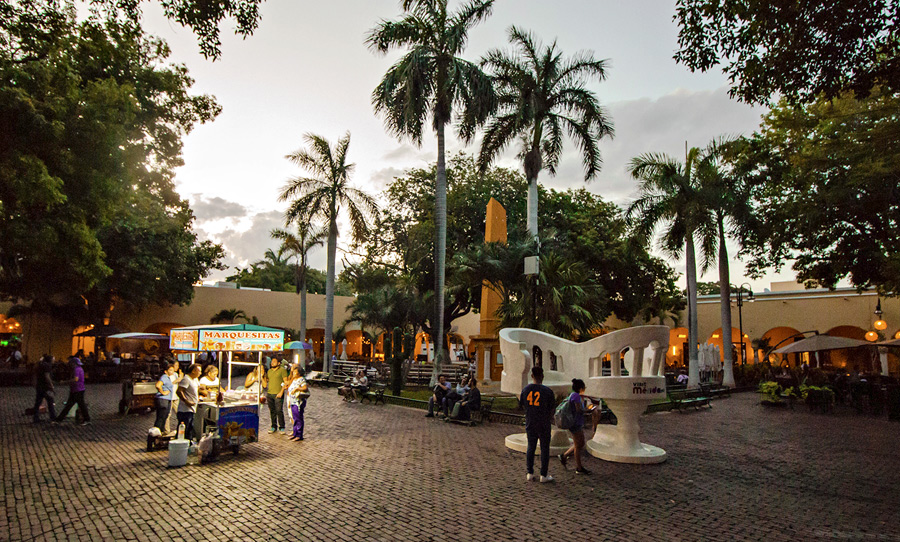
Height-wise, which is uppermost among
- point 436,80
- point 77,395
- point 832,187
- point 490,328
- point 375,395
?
point 436,80

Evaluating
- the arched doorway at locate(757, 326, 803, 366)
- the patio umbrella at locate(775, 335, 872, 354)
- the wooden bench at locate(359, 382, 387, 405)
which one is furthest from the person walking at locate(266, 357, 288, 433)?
the arched doorway at locate(757, 326, 803, 366)

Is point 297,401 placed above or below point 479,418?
above

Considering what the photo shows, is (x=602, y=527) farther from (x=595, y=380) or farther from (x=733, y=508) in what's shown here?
(x=595, y=380)

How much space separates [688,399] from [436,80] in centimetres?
1388

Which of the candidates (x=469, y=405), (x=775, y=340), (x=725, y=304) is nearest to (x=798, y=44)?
(x=469, y=405)

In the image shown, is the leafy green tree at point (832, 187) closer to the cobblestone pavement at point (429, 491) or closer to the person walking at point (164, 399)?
the cobblestone pavement at point (429, 491)

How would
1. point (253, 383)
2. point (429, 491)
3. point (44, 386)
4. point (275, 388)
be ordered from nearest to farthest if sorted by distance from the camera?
point (429, 491), point (253, 383), point (275, 388), point (44, 386)

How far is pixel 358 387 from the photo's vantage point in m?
17.9

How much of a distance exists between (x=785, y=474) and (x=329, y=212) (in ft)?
70.5

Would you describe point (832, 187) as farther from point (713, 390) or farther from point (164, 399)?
point (164, 399)

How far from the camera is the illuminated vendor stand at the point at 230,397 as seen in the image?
920cm

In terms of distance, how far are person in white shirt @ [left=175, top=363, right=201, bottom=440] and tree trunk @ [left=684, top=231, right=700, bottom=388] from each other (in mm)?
18788

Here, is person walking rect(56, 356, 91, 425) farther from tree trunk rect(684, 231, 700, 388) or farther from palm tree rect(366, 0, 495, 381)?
tree trunk rect(684, 231, 700, 388)

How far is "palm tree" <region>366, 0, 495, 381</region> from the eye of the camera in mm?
Result: 19453
